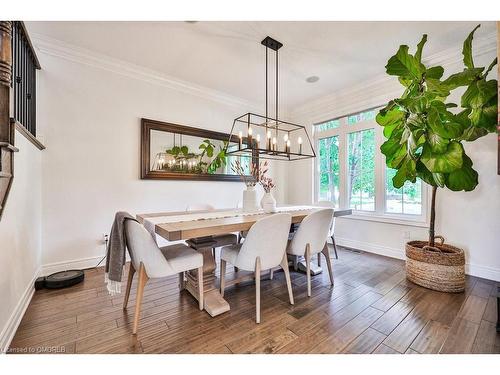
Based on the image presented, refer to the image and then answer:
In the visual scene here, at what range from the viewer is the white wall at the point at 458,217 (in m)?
2.50

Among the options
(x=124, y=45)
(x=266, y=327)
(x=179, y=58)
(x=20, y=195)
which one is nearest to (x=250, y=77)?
(x=179, y=58)

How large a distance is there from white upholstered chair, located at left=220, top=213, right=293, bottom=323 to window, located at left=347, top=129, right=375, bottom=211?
2.43 meters

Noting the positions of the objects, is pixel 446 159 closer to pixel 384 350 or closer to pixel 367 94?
pixel 384 350

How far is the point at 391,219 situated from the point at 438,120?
6.00 feet

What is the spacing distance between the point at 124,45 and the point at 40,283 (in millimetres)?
2750

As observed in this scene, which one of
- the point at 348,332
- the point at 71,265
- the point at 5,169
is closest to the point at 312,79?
the point at 348,332

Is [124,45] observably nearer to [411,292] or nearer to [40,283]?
[40,283]

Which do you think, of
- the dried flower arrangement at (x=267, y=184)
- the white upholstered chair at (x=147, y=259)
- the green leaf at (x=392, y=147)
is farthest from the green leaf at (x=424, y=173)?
the white upholstered chair at (x=147, y=259)

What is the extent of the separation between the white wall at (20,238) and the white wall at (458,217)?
408 centimetres

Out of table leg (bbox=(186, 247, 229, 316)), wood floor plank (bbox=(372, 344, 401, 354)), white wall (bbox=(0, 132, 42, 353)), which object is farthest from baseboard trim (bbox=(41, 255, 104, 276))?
wood floor plank (bbox=(372, 344, 401, 354))

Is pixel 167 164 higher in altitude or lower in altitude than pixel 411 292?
higher

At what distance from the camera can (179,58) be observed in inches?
114

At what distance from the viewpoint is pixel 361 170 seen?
12.2ft

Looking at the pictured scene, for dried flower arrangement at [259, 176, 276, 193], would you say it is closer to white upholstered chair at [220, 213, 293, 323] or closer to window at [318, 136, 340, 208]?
white upholstered chair at [220, 213, 293, 323]
